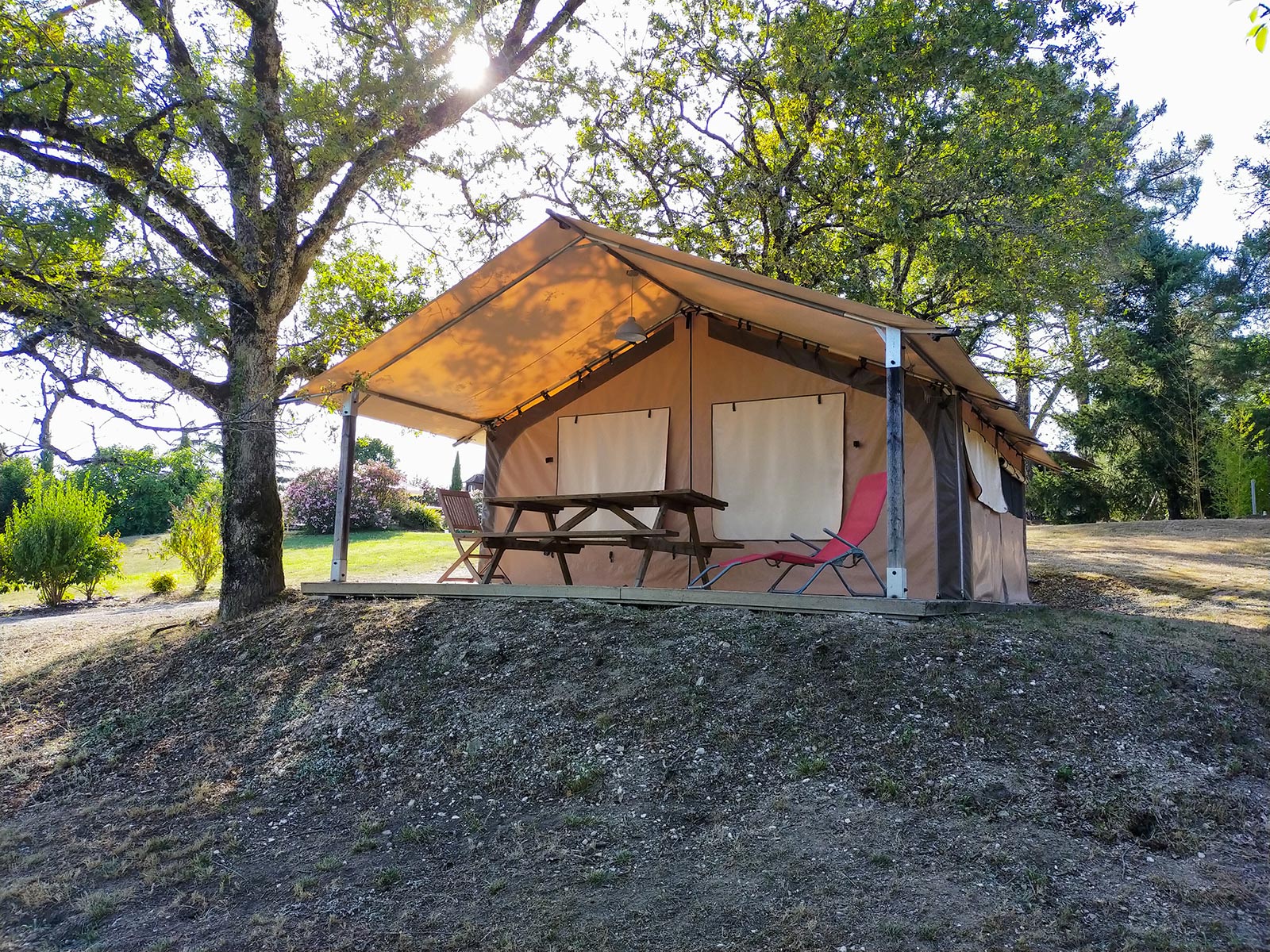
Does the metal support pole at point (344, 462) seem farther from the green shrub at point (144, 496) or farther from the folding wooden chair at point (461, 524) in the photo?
the green shrub at point (144, 496)

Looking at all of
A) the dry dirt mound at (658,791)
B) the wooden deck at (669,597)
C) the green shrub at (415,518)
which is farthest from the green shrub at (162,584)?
the green shrub at (415,518)

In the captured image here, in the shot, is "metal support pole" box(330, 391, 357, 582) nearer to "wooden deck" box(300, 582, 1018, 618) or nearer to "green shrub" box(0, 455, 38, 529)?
"wooden deck" box(300, 582, 1018, 618)

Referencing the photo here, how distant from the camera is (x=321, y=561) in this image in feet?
40.7

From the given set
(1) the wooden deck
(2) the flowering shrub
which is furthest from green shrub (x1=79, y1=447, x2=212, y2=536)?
(1) the wooden deck

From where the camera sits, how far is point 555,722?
380 centimetres

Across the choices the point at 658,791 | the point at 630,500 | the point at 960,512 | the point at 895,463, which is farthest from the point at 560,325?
the point at 658,791

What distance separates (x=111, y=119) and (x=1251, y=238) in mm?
14475

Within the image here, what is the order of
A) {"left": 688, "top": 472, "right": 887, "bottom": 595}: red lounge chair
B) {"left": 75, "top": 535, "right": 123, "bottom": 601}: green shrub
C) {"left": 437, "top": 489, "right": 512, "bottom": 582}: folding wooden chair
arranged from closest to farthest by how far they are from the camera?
1. {"left": 688, "top": 472, "right": 887, "bottom": 595}: red lounge chair
2. {"left": 437, "top": 489, "right": 512, "bottom": 582}: folding wooden chair
3. {"left": 75, "top": 535, "right": 123, "bottom": 601}: green shrub

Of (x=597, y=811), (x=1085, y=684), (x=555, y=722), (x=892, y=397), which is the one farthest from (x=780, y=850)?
(x=892, y=397)

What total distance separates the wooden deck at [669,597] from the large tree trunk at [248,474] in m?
0.40

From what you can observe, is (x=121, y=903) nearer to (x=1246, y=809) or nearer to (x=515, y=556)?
(x=1246, y=809)

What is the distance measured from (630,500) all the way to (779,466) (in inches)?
58.4

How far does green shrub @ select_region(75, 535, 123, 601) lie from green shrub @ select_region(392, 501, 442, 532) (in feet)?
27.0

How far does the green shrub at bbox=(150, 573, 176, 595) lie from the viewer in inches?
384
